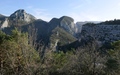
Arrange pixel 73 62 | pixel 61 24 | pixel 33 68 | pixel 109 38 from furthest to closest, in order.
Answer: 1. pixel 61 24
2. pixel 109 38
3. pixel 73 62
4. pixel 33 68

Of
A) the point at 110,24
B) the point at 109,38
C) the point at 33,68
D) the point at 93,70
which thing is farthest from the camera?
the point at 110,24

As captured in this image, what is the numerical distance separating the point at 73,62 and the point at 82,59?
44.8 inches

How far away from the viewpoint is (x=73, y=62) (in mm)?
15672

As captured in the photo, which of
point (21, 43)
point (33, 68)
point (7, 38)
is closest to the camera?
point (21, 43)

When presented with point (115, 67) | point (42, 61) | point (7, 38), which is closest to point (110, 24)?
point (7, 38)

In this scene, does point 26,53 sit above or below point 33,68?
above

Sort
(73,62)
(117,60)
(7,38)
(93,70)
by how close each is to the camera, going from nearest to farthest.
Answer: (93,70) → (73,62) → (117,60) → (7,38)

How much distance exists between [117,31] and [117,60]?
41628mm

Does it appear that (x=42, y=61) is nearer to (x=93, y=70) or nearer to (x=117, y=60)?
(x=93, y=70)

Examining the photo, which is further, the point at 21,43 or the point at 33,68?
the point at 33,68

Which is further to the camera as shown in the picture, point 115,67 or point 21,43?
point 115,67

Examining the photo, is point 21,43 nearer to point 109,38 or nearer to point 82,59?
point 82,59

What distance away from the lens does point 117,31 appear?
187 ft

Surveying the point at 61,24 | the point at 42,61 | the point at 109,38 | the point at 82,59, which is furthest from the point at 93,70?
the point at 61,24
